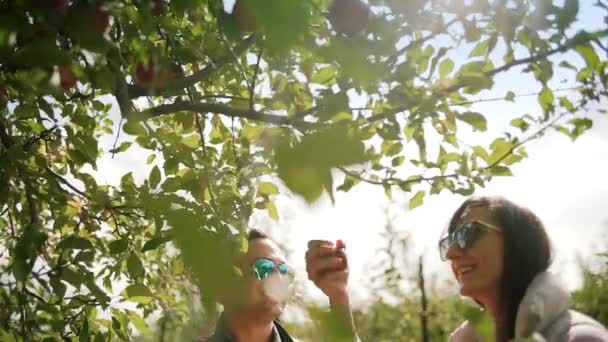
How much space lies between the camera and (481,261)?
186 centimetres

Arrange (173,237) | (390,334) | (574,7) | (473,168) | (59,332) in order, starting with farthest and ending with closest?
(390,334) → (473,168) → (59,332) → (574,7) → (173,237)

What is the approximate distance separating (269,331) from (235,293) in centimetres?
173

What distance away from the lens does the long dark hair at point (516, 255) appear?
5.70 feet

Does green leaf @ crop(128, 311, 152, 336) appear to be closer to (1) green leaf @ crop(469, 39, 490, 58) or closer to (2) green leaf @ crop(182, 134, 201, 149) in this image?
(2) green leaf @ crop(182, 134, 201, 149)

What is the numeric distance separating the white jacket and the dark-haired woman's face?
133 mm

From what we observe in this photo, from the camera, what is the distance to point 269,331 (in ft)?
6.47

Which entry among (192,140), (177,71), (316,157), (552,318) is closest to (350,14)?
(316,157)

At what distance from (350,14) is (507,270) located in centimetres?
120

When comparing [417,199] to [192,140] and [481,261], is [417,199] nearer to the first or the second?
[481,261]

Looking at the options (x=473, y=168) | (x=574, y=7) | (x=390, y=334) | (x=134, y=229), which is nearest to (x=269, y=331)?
(x=134, y=229)

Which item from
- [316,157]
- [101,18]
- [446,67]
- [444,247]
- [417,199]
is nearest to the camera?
[316,157]

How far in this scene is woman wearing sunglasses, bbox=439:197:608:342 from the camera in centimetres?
158

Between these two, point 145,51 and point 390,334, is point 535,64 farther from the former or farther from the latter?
point 390,334

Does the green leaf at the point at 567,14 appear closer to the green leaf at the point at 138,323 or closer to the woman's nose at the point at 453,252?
the woman's nose at the point at 453,252
